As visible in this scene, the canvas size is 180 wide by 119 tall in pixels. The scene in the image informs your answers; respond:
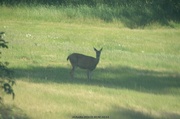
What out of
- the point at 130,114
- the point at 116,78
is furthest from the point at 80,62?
the point at 130,114

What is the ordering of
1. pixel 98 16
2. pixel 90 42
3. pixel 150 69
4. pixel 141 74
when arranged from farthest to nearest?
pixel 98 16 → pixel 90 42 → pixel 150 69 → pixel 141 74

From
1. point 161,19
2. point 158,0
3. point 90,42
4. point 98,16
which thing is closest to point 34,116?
point 90,42

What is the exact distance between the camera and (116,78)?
57.7 ft

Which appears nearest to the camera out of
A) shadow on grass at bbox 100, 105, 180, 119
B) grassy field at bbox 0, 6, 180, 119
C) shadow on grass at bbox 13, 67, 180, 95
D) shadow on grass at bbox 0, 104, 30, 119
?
shadow on grass at bbox 0, 104, 30, 119

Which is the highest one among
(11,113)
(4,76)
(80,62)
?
(4,76)

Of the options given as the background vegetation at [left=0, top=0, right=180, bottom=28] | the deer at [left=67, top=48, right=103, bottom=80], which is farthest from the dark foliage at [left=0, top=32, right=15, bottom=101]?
the background vegetation at [left=0, top=0, right=180, bottom=28]

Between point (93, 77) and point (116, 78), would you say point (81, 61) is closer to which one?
point (93, 77)

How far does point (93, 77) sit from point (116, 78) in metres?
0.89

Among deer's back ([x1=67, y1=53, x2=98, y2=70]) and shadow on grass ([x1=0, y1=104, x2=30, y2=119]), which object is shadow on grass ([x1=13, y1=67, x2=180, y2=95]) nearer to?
deer's back ([x1=67, y1=53, x2=98, y2=70])

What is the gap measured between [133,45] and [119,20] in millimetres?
10748

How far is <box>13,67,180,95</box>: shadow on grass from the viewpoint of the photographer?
15867 mm

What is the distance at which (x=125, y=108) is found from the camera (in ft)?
42.9

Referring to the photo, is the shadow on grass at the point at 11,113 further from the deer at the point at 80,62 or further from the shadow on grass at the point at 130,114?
the deer at the point at 80,62

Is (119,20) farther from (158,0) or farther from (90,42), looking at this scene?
(90,42)
